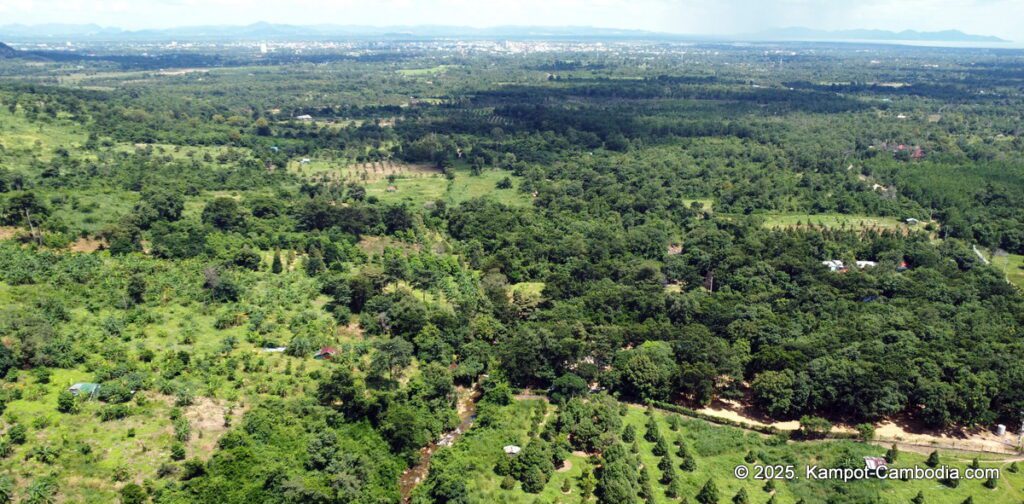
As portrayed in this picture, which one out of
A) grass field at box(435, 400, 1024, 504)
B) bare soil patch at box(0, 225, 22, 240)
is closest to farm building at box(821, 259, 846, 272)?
grass field at box(435, 400, 1024, 504)

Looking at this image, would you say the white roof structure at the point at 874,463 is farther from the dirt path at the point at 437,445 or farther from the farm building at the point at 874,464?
the dirt path at the point at 437,445

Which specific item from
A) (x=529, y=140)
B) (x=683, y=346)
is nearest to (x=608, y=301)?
(x=683, y=346)

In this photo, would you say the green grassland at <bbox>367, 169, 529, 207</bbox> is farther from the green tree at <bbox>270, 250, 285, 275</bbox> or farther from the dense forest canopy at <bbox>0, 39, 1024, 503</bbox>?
Answer: the green tree at <bbox>270, 250, 285, 275</bbox>

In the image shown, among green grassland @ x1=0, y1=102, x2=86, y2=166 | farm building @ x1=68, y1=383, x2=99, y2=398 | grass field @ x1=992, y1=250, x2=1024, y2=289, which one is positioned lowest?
grass field @ x1=992, y1=250, x2=1024, y2=289

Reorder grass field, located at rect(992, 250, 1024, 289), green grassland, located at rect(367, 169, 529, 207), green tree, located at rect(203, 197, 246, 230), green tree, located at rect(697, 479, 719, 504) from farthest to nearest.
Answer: green grassland, located at rect(367, 169, 529, 207), green tree, located at rect(203, 197, 246, 230), grass field, located at rect(992, 250, 1024, 289), green tree, located at rect(697, 479, 719, 504)

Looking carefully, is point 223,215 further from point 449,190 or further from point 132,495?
point 132,495
